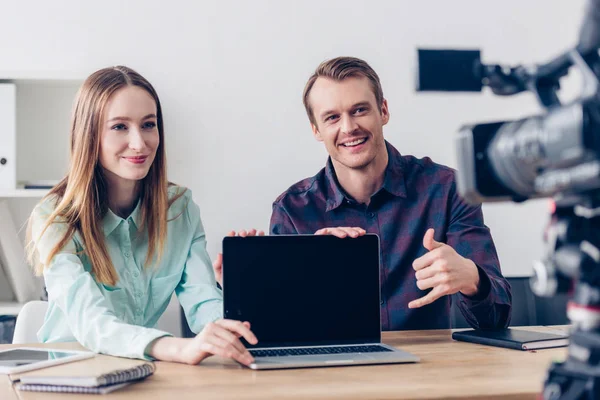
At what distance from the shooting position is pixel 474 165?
82 centimetres

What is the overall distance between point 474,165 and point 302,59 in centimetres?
205

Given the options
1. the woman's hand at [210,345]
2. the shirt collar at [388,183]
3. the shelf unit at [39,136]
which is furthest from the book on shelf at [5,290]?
the woman's hand at [210,345]

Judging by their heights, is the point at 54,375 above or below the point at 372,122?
below

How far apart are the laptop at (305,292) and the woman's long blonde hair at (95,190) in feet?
1.36

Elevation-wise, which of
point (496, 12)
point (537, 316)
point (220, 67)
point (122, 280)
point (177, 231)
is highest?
point (496, 12)

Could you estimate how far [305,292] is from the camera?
142 cm

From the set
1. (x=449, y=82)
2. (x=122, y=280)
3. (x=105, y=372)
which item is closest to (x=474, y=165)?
(x=449, y=82)

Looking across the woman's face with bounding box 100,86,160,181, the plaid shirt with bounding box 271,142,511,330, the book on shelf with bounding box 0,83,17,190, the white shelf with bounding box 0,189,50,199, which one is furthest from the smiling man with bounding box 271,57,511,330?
the book on shelf with bounding box 0,83,17,190

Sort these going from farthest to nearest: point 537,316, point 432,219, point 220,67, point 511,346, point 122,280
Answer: point 220,67
point 537,316
point 432,219
point 122,280
point 511,346

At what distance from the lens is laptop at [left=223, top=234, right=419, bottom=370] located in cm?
138

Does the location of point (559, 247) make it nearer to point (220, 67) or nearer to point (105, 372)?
point (105, 372)

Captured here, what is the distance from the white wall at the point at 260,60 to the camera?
8.77ft

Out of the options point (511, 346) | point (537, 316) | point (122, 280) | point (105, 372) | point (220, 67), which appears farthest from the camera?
point (220, 67)

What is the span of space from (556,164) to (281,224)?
136cm
